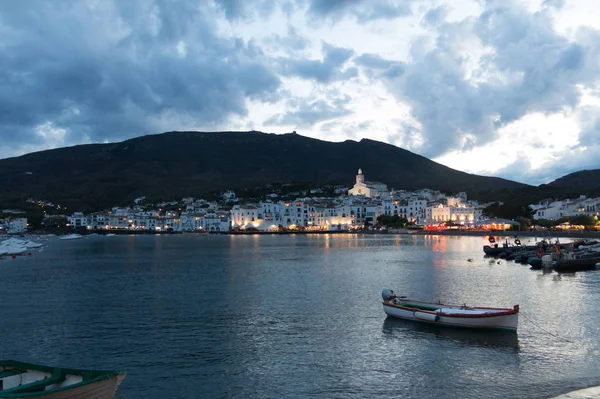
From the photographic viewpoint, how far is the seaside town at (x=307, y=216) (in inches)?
4429

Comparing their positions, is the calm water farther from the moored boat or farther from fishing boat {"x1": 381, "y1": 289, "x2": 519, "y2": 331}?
the moored boat

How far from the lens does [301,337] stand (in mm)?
16375

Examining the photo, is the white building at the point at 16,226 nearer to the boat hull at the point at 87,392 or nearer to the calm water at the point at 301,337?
the calm water at the point at 301,337

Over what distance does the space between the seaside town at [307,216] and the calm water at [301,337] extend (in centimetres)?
7896

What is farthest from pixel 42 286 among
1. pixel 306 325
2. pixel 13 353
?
pixel 306 325

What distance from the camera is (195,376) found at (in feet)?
42.0

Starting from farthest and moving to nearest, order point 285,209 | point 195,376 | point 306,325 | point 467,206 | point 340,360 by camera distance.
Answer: point 285,209 → point 467,206 → point 306,325 → point 340,360 → point 195,376

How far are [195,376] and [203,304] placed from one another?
9893mm

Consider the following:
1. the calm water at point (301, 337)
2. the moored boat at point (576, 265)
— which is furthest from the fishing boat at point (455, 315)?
the moored boat at point (576, 265)

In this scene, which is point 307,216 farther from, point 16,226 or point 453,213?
point 16,226

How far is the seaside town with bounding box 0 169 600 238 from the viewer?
11250 centimetres

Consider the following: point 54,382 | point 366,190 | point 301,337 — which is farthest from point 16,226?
point 54,382

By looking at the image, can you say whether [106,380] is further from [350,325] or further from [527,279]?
[527,279]

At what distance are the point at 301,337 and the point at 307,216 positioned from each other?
114 meters
